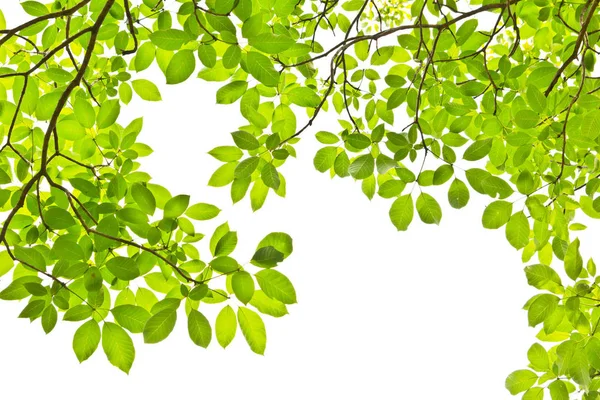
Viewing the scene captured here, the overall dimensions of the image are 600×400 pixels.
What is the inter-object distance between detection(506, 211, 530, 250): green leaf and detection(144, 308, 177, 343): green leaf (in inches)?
27.3

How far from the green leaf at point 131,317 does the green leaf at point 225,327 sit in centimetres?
13

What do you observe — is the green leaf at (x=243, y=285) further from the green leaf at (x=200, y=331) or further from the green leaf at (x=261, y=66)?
the green leaf at (x=261, y=66)

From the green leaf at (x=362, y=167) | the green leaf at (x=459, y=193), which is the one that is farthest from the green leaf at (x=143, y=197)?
the green leaf at (x=459, y=193)

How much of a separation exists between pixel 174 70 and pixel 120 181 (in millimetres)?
239

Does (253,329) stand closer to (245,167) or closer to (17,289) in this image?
(245,167)

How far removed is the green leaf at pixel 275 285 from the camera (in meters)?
0.88

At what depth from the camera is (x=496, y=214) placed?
1133mm

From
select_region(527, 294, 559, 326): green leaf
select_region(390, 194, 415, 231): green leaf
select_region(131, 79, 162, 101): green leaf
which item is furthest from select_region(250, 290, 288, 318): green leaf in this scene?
select_region(131, 79, 162, 101): green leaf

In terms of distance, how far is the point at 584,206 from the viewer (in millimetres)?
1433

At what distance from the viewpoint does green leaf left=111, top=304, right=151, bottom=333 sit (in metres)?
0.92

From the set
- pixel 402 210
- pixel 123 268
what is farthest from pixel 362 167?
pixel 123 268

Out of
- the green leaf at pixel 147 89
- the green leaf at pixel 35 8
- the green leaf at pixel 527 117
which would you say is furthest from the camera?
the green leaf at pixel 147 89

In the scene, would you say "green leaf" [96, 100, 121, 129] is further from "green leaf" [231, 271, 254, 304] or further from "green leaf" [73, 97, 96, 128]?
"green leaf" [231, 271, 254, 304]

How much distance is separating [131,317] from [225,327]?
16 centimetres
